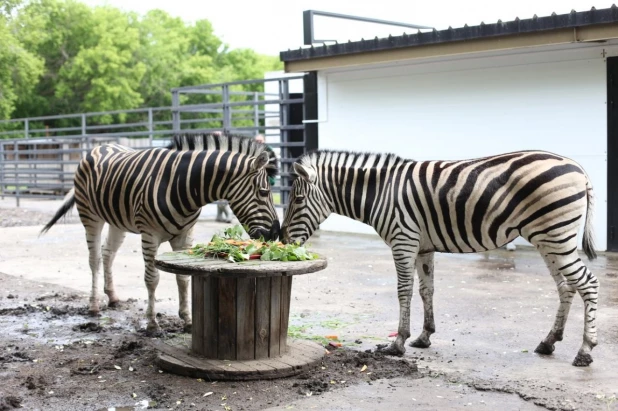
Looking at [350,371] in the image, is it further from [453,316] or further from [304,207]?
[453,316]

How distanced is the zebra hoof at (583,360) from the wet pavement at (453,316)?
0.20ft

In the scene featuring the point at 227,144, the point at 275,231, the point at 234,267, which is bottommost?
the point at 234,267

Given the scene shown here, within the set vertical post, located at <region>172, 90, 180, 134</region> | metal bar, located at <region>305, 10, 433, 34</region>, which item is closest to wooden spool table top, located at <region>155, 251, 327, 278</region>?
metal bar, located at <region>305, 10, 433, 34</region>

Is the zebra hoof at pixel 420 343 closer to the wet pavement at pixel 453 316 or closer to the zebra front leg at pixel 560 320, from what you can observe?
the wet pavement at pixel 453 316

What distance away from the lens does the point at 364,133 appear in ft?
47.4

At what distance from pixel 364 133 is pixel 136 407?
10.0 meters

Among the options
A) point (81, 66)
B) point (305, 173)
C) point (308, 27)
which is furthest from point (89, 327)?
point (81, 66)

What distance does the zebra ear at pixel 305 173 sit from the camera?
6645mm

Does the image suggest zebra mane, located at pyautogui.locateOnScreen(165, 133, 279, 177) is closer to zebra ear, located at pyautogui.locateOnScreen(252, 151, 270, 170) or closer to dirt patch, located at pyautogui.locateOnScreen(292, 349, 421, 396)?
zebra ear, located at pyautogui.locateOnScreen(252, 151, 270, 170)

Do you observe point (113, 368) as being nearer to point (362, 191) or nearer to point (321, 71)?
point (362, 191)

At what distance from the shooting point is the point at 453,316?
300 inches

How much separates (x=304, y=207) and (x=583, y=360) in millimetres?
2584

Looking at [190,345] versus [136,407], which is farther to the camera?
[190,345]

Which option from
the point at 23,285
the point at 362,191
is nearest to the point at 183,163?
the point at 362,191
